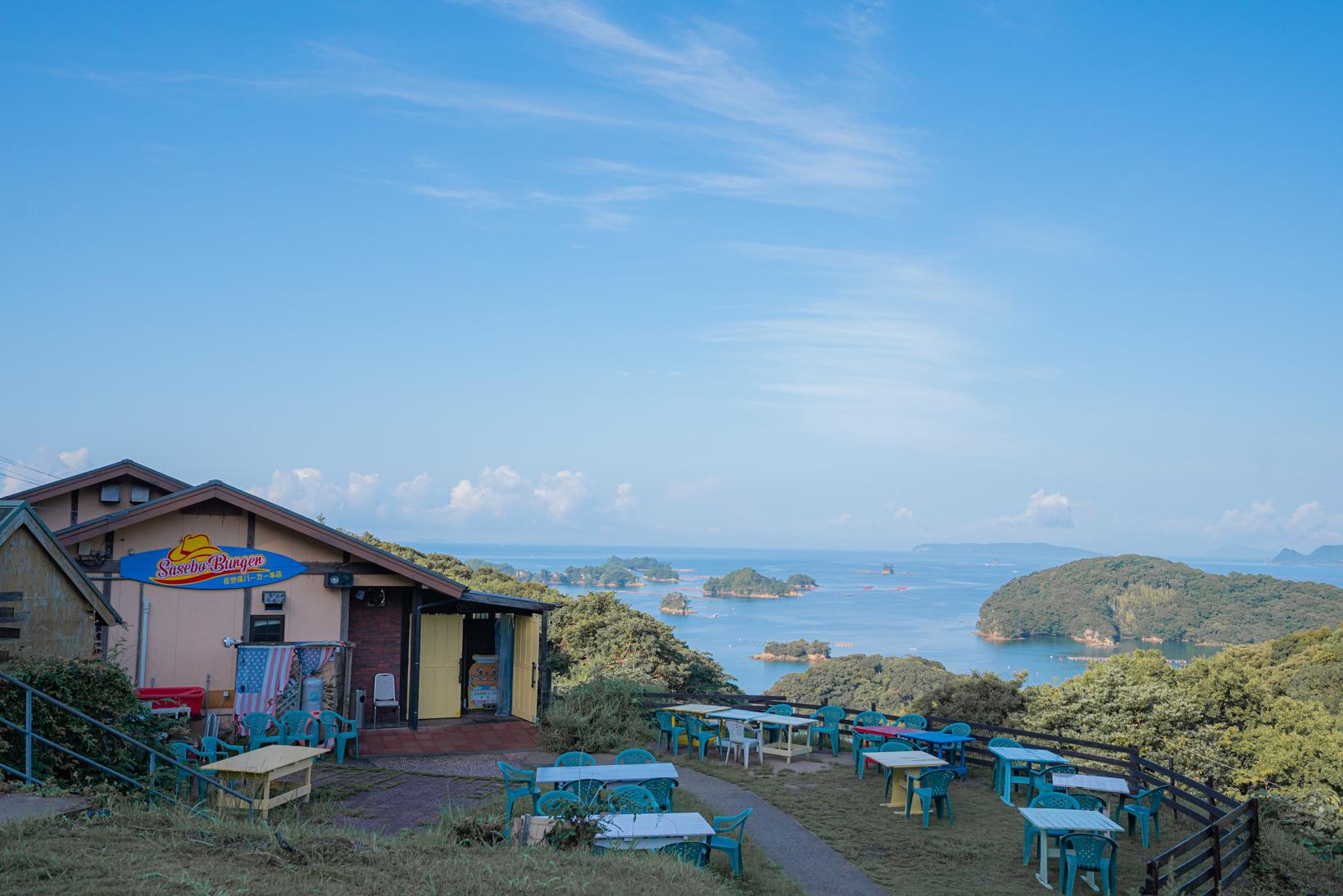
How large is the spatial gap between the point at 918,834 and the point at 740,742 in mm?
4246

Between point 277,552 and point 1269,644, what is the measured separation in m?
38.3

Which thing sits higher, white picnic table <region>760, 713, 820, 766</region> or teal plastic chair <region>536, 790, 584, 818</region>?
teal plastic chair <region>536, 790, 584, 818</region>

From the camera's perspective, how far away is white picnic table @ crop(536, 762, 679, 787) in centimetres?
1062

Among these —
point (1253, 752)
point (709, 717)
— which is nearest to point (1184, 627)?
point (1253, 752)

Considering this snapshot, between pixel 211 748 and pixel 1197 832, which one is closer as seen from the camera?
pixel 1197 832

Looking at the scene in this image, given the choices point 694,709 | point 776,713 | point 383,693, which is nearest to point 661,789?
point 694,709

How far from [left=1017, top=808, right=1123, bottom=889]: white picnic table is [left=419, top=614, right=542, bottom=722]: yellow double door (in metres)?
10.3

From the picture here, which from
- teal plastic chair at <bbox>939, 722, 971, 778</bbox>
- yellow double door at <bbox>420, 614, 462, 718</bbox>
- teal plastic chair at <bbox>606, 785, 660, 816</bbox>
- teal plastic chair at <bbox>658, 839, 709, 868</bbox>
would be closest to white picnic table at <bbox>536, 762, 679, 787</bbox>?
teal plastic chair at <bbox>606, 785, 660, 816</bbox>

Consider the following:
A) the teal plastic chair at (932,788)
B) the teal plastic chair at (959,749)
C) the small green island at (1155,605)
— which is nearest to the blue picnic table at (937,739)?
the teal plastic chair at (959,749)

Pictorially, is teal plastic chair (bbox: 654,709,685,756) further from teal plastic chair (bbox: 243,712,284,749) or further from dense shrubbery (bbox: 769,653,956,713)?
dense shrubbery (bbox: 769,653,956,713)

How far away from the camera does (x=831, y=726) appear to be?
1675cm

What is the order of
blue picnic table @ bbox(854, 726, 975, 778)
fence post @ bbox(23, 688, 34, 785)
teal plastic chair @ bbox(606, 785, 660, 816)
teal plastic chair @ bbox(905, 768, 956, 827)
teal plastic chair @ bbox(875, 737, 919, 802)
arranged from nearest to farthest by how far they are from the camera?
fence post @ bbox(23, 688, 34, 785), teal plastic chair @ bbox(606, 785, 660, 816), teal plastic chair @ bbox(905, 768, 956, 827), teal plastic chair @ bbox(875, 737, 919, 802), blue picnic table @ bbox(854, 726, 975, 778)

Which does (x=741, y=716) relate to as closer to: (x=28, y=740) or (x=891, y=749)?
(x=891, y=749)

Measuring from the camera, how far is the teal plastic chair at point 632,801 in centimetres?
929
